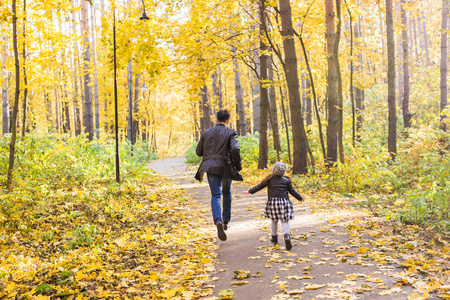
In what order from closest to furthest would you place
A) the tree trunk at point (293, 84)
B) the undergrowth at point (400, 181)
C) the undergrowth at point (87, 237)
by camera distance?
the undergrowth at point (87, 237), the undergrowth at point (400, 181), the tree trunk at point (293, 84)

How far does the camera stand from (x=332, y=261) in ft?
16.2

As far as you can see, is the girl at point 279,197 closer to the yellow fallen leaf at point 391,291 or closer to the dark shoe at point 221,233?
the dark shoe at point 221,233

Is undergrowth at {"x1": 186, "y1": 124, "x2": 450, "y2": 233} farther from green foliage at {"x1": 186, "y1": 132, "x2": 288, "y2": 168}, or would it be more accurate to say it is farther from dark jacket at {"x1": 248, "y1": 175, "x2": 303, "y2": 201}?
dark jacket at {"x1": 248, "y1": 175, "x2": 303, "y2": 201}

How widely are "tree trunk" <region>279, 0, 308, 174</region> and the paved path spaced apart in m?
5.94

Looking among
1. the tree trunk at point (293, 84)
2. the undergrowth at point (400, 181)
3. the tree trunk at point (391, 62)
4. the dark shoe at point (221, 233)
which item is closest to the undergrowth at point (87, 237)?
the dark shoe at point (221, 233)

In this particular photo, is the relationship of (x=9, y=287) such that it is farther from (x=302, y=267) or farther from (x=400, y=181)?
(x=400, y=181)

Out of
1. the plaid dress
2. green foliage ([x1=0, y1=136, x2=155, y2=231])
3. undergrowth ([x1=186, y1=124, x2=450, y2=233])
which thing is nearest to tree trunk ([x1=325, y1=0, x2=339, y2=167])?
undergrowth ([x1=186, y1=124, x2=450, y2=233])

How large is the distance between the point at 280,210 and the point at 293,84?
8.04 meters

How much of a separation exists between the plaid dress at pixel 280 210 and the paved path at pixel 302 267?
0.47m

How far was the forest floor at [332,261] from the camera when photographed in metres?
3.95

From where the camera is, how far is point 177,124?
55.5m

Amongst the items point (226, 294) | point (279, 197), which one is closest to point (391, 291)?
point (226, 294)

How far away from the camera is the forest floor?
13.0ft

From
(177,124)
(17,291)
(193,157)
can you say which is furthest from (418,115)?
(177,124)
